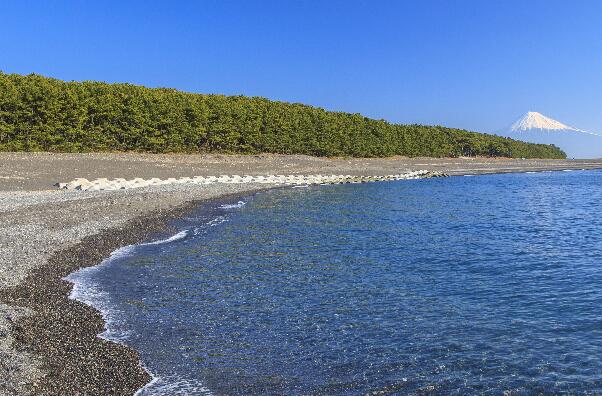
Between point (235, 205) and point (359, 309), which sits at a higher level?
point (235, 205)

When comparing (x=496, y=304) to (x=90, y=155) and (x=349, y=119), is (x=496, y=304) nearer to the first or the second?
(x=90, y=155)

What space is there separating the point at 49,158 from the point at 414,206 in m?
39.1

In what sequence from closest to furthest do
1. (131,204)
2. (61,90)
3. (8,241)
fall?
(8,241)
(131,204)
(61,90)

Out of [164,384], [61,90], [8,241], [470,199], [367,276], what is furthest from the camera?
[61,90]

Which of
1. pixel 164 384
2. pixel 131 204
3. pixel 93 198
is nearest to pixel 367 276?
pixel 164 384

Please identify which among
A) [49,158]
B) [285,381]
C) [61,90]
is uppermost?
[61,90]

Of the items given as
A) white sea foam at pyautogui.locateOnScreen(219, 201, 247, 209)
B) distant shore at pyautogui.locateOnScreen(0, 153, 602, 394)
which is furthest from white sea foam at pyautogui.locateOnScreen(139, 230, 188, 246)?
white sea foam at pyautogui.locateOnScreen(219, 201, 247, 209)

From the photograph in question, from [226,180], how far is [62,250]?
139 feet

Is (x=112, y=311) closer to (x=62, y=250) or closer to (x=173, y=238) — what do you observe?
(x=62, y=250)

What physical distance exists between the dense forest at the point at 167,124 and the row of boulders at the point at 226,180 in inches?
685

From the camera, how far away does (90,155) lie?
6309cm

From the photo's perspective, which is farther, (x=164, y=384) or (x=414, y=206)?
(x=414, y=206)

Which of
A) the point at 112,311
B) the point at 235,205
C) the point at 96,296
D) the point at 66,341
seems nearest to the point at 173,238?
the point at 96,296

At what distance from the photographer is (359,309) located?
14.4 meters
